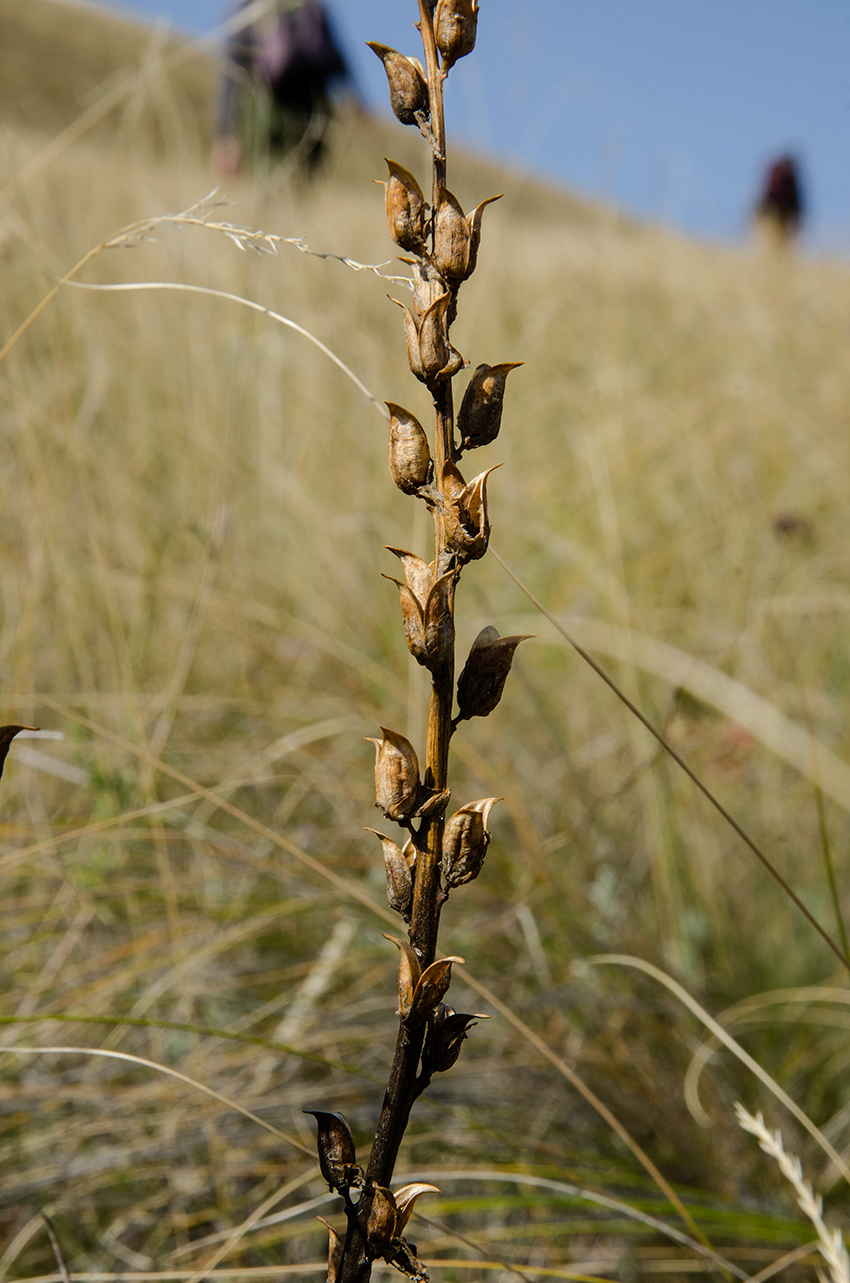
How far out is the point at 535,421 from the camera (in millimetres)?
3008

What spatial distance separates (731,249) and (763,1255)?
6.52 m

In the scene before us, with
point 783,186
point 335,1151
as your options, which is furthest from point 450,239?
point 783,186

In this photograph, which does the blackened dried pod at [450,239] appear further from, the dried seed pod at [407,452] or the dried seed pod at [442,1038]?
the dried seed pod at [442,1038]

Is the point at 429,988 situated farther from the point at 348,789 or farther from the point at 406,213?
the point at 348,789

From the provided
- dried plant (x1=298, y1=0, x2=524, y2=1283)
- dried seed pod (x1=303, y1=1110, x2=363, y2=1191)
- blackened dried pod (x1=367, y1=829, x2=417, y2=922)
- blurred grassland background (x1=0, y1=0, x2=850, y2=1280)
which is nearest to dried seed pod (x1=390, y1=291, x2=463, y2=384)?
dried plant (x1=298, y1=0, x2=524, y2=1283)

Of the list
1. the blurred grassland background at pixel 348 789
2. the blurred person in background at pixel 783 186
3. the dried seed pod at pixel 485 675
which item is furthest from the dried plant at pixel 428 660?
the blurred person in background at pixel 783 186

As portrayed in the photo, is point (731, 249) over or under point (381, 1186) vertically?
over

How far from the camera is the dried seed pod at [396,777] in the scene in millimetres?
430

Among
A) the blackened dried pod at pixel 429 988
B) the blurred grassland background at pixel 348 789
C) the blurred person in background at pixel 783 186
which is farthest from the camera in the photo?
the blurred person in background at pixel 783 186

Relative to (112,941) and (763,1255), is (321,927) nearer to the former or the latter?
(112,941)

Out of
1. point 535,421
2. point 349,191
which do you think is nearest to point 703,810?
point 535,421

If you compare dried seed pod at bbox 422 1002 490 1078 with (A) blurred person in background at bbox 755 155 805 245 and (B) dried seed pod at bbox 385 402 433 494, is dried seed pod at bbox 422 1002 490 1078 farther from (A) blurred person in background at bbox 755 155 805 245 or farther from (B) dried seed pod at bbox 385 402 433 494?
(A) blurred person in background at bbox 755 155 805 245

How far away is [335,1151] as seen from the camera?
0.45m

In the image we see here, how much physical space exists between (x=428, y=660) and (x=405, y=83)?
270mm
